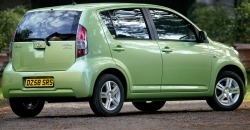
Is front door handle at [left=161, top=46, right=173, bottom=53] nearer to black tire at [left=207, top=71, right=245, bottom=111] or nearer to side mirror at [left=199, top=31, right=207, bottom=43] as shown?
side mirror at [left=199, top=31, right=207, bottom=43]

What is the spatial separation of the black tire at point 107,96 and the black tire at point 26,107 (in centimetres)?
123

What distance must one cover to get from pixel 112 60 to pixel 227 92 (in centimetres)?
219

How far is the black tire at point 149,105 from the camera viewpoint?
1498 cm

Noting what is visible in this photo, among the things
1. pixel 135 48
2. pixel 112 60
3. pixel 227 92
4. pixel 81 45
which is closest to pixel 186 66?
pixel 227 92

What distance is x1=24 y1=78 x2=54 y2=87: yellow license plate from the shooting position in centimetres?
1297

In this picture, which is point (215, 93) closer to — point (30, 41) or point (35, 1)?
point (30, 41)

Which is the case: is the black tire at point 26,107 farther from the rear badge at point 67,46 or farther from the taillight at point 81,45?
the taillight at point 81,45

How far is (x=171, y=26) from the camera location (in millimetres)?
14133

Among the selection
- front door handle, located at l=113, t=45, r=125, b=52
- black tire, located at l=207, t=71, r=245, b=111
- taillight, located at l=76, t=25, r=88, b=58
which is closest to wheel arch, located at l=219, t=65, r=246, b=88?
black tire, located at l=207, t=71, r=245, b=111

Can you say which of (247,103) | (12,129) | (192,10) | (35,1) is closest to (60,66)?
(12,129)

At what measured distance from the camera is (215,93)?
47.4 feet

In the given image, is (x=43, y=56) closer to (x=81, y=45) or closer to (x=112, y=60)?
(x=81, y=45)

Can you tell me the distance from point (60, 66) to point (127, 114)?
1369 millimetres

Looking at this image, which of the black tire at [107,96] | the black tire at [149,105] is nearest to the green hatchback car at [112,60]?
the black tire at [107,96]
